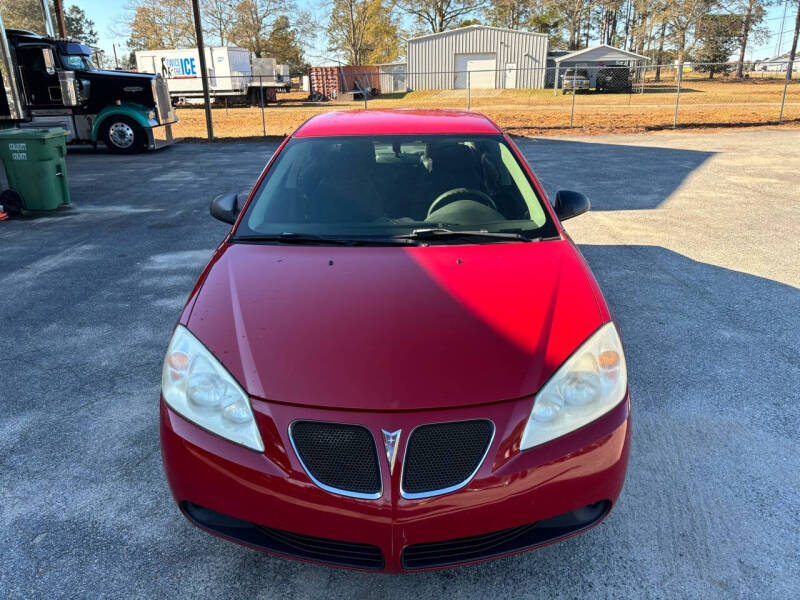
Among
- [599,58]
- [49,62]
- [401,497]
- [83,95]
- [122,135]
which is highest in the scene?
[599,58]

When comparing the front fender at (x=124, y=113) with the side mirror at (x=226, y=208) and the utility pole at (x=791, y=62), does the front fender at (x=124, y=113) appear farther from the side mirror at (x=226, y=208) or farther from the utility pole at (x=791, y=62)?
the utility pole at (x=791, y=62)

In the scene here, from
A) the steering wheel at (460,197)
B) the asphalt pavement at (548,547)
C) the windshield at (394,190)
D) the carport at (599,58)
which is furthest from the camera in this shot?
the carport at (599,58)

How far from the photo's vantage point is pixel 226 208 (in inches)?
139

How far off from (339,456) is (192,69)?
37124mm

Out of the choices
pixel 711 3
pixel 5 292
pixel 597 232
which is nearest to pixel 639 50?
pixel 711 3

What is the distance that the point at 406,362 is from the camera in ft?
6.66

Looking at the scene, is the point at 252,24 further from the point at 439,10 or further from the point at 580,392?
the point at 580,392

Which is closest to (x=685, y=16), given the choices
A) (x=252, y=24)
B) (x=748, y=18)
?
(x=748, y=18)

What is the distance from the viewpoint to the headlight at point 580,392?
1.93m

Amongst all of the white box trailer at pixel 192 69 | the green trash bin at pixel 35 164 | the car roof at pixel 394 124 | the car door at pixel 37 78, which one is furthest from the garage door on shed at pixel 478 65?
the car roof at pixel 394 124

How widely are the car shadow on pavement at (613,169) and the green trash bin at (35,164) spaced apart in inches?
282

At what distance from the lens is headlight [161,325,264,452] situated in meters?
1.95

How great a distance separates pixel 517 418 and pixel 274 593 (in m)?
1.12

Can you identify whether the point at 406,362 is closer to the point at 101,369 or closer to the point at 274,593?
the point at 274,593
